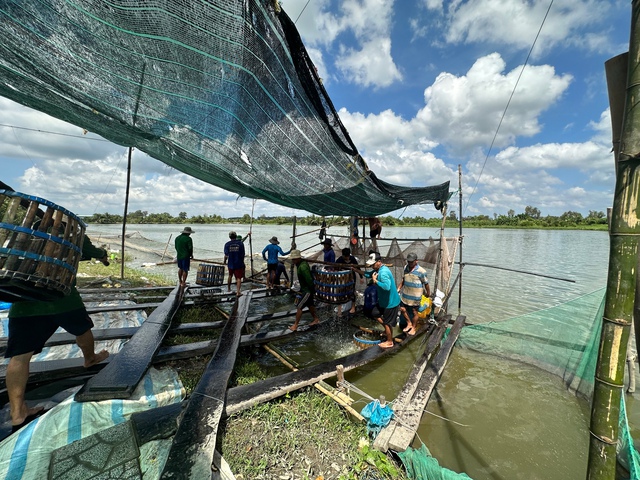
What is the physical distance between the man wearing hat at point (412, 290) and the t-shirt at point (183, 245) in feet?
17.5

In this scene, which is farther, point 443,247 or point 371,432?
point 443,247

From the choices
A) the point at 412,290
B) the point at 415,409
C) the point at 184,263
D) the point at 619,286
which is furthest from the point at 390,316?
the point at 184,263

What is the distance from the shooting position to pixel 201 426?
2326 mm

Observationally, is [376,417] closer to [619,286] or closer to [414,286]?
[619,286]

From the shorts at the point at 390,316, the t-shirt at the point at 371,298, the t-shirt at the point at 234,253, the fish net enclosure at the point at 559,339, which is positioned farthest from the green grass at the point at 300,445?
the t-shirt at the point at 234,253

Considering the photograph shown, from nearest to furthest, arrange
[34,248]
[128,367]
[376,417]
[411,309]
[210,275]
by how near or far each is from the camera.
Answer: [34,248] → [376,417] → [128,367] → [411,309] → [210,275]

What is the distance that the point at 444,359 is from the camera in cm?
451

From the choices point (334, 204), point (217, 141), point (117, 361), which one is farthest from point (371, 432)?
point (334, 204)

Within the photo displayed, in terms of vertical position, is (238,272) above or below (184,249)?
below

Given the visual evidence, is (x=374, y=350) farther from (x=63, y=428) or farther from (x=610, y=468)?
(x=63, y=428)

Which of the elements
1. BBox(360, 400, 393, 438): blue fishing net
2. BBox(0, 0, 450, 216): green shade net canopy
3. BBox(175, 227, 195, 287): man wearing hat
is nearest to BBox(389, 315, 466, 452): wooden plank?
BBox(360, 400, 393, 438): blue fishing net

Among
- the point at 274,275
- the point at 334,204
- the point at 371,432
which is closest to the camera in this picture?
the point at 371,432

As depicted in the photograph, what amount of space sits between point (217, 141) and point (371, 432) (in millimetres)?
3432

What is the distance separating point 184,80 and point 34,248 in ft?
5.28
